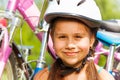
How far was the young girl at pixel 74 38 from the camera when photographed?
241 cm

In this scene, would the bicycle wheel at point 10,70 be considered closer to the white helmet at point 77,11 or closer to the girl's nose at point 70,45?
the white helmet at point 77,11

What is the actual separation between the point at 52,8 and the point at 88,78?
438mm

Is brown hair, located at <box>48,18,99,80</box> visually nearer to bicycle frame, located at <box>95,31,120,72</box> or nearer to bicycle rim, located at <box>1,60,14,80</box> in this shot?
bicycle frame, located at <box>95,31,120,72</box>

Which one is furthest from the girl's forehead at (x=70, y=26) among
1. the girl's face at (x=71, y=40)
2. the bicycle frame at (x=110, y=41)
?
the bicycle frame at (x=110, y=41)

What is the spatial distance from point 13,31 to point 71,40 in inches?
27.9

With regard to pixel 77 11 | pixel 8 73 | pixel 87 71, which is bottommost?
pixel 8 73

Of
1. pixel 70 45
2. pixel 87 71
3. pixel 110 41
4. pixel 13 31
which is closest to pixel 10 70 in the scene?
pixel 13 31

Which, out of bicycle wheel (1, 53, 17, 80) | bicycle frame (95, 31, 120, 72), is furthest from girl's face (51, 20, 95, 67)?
bicycle wheel (1, 53, 17, 80)

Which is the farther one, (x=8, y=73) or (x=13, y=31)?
(x=8, y=73)

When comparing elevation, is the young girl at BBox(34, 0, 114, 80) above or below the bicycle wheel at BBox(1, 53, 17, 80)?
above

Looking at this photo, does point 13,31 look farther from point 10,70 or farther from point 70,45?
point 70,45

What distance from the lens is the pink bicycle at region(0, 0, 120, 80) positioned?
297 centimetres

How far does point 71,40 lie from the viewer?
2396mm

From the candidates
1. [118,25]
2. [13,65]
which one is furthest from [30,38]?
[118,25]
